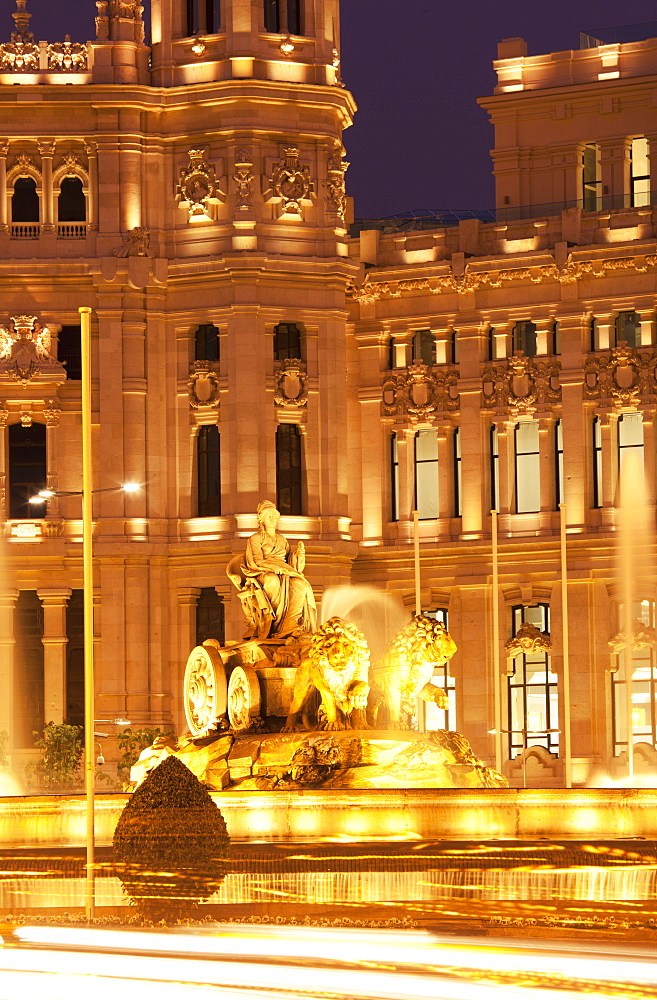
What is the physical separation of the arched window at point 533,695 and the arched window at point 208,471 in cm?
1023

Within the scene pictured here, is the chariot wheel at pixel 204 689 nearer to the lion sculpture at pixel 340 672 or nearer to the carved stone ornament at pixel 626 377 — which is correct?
the lion sculpture at pixel 340 672

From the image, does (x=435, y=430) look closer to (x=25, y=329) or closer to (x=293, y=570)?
(x=25, y=329)

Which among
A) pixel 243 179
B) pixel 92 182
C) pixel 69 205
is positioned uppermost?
pixel 92 182

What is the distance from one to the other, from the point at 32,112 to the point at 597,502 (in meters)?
21.9

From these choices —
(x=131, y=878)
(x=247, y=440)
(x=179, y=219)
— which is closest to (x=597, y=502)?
(x=247, y=440)

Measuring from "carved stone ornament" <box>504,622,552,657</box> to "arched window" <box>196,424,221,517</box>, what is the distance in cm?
1025

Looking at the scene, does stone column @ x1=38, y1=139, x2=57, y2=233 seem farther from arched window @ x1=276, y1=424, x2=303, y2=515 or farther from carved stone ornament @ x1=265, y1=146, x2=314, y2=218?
arched window @ x1=276, y1=424, x2=303, y2=515

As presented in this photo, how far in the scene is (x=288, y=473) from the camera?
2891 inches

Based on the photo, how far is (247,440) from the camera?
7181cm

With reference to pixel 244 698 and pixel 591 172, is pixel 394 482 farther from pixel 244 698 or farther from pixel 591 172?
pixel 244 698

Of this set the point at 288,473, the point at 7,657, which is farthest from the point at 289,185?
the point at 7,657

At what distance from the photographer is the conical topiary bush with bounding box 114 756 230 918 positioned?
26.3 meters

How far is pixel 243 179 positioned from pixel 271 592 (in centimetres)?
3792

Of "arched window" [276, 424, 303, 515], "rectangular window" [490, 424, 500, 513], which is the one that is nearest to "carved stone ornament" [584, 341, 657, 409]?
"rectangular window" [490, 424, 500, 513]
